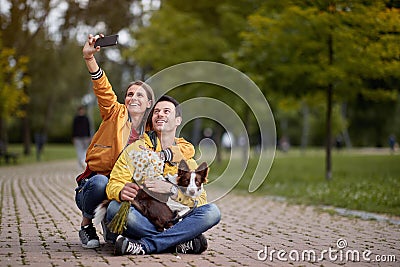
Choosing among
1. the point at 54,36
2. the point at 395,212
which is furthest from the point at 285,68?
the point at 54,36

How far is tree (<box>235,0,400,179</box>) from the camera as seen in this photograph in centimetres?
1502

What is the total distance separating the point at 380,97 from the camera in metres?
18.5

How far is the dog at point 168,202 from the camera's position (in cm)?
584

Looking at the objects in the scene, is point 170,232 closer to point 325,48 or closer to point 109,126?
point 109,126

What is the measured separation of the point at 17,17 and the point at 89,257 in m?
22.3

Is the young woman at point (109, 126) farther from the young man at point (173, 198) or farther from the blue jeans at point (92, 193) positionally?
the young man at point (173, 198)

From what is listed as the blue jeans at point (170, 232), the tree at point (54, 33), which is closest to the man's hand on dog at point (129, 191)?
the blue jeans at point (170, 232)

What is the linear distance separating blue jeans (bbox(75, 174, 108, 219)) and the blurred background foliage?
10.00 metres

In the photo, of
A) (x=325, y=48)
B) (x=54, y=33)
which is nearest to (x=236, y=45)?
(x=325, y=48)

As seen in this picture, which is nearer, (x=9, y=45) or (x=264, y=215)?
(x=264, y=215)

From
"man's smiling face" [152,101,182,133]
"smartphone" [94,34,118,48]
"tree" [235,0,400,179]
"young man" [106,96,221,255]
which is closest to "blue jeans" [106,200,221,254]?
"young man" [106,96,221,255]

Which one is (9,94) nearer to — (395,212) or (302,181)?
(302,181)

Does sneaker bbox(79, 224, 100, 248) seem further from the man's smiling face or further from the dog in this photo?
the man's smiling face

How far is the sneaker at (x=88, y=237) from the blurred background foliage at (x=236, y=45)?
9908 mm
